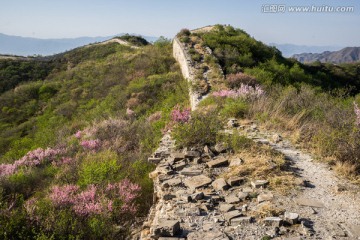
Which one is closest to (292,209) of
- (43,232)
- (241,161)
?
(241,161)

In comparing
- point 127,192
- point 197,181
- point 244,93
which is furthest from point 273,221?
point 244,93

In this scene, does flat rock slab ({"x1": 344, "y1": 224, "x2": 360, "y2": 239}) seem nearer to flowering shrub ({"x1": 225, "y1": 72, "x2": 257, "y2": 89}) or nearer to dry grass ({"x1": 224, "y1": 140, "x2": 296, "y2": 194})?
dry grass ({"x1": 224, "y1": 140, "x2": 296, "y2": 194})

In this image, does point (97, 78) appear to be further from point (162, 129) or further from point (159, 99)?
point (162, 129)

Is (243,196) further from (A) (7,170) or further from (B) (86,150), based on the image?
(A) (7,170)

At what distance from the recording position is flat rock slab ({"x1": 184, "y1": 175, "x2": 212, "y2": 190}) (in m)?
5.68

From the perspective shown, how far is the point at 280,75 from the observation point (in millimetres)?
18328

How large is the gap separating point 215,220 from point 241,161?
2.03 m

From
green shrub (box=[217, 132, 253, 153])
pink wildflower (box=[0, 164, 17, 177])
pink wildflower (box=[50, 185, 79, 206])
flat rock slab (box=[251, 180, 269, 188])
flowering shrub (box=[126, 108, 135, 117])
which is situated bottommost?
pink wildflower (box=[0, 164, 17, 177])

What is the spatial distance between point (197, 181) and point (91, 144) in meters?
5.90

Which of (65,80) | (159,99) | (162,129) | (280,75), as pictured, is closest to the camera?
(162,129)

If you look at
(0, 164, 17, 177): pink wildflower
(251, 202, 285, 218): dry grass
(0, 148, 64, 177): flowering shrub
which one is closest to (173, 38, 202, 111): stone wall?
(0, 148, 64, 177): flowering shrub

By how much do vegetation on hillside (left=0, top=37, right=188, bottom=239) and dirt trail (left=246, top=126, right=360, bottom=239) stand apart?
10.7 ft

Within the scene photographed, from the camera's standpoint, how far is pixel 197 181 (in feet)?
19.2

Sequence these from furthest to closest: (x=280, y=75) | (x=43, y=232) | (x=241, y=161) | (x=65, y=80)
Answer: (x=65, y=80) → (x=280, y=75) → (x=241, y=161) → (x=43, y=232)
